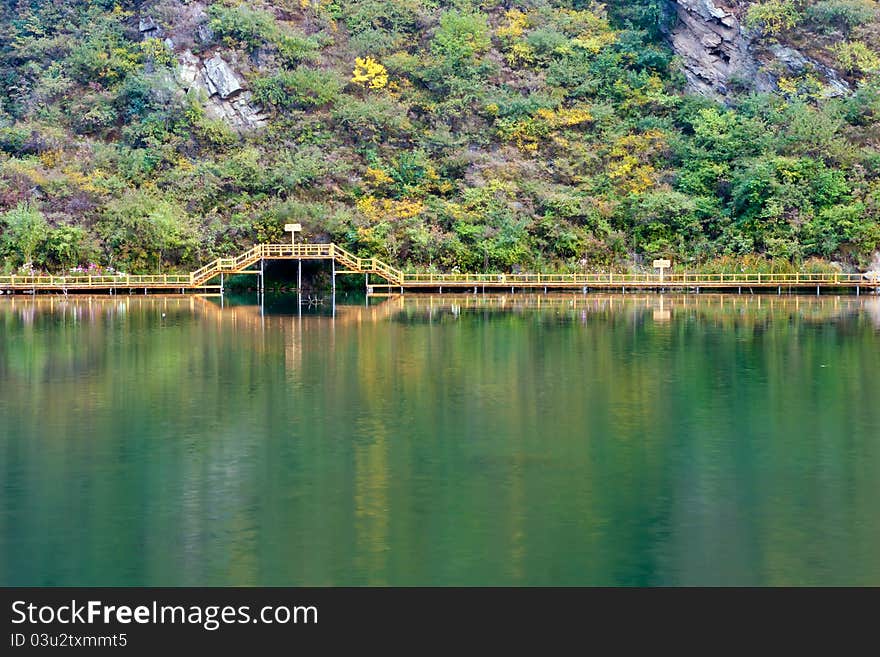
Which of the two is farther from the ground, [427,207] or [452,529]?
[427,207]

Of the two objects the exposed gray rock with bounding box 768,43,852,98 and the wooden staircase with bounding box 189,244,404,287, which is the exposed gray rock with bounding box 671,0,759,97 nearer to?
the exposed gray rock with bounding box 768,43,852,98

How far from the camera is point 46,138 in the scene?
78438 mm

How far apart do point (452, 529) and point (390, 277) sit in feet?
165

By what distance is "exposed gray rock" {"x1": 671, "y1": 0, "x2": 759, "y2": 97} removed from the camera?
84000mm

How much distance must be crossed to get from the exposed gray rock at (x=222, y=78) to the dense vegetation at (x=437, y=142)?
1.28 metres

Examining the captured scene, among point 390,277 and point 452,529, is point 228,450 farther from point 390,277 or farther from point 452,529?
point 390,277

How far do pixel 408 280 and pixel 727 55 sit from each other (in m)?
29.6

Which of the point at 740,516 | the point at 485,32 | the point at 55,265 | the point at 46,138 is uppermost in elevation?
the point at 485,32

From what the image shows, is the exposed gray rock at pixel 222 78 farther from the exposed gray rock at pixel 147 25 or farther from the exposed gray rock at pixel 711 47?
the exposed gray rock at pixel 711 47

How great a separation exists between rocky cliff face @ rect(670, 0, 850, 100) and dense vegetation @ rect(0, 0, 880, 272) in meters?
0.99

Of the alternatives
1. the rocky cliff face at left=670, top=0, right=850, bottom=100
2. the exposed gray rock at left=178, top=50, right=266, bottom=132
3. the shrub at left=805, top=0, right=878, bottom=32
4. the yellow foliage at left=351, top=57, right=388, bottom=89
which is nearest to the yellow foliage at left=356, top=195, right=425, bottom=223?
the exposed gray rock at left=178, top=50, right=266, bottom=132

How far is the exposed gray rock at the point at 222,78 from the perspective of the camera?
8300cm

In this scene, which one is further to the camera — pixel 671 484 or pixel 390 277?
pixel 390 277

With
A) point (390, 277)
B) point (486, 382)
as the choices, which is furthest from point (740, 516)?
point (390, 277)
